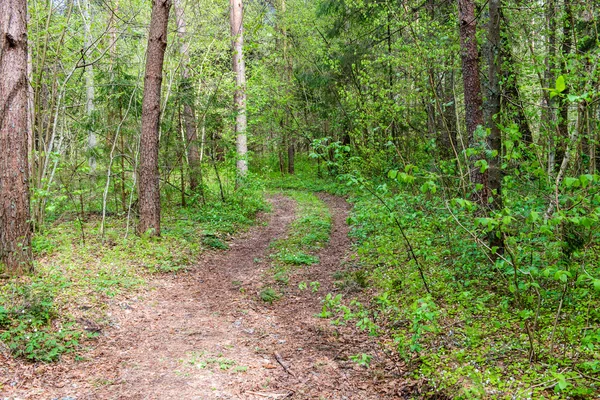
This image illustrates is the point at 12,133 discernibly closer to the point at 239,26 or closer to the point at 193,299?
the point at 193,299

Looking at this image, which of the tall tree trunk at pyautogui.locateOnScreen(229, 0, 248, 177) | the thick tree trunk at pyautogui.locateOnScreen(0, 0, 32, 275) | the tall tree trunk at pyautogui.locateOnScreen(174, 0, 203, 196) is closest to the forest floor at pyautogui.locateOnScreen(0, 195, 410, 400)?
the thick tree trunk at pyautogui.locateOnScreen(0, 0, 32, 275)

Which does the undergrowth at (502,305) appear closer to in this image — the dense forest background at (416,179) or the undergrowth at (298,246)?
the dense forest background at (416,179)

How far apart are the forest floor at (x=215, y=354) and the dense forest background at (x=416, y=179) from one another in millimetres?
298

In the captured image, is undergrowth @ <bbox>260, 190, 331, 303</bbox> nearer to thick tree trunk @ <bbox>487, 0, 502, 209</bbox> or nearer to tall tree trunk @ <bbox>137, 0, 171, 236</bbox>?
tall tree trunk @ <bbox>137, 0, 171, 236</bbox>

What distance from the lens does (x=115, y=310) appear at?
588cm

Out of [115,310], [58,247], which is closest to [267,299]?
[115,310]

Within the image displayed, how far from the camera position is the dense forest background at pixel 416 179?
4008 millimetres

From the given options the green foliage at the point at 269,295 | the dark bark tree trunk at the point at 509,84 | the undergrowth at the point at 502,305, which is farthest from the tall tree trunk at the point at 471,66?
the green foliage at the point at 269,295

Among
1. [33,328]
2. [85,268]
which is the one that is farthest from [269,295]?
[33,328]

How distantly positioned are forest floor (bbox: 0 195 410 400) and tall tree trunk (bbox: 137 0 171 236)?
6.42 ft

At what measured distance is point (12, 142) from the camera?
5898mm

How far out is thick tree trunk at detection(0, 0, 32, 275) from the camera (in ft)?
19.1

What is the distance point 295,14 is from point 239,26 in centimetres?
852

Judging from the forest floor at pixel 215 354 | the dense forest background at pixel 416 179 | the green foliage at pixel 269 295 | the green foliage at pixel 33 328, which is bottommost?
the forest floor at pixel 215 354
